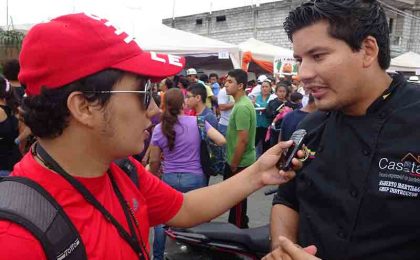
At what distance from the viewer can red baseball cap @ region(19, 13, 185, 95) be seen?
1274mm

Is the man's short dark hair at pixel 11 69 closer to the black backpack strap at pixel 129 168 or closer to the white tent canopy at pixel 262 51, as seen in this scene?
the black backpack strap at pixel 129 168

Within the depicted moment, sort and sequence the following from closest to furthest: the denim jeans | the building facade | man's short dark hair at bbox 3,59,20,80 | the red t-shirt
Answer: the red t-shirt → the denim jeans → man's short dark hair at bbox 3,59,20,80 → the building facade

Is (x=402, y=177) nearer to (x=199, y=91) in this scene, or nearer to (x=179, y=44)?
(x=199, y=91)

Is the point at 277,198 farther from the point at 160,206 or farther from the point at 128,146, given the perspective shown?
the point at 128,146

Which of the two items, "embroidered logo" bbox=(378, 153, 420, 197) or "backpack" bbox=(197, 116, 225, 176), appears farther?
"backpack" bbox=(197, 116, 225, 176)

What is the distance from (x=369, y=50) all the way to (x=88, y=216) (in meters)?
1.22

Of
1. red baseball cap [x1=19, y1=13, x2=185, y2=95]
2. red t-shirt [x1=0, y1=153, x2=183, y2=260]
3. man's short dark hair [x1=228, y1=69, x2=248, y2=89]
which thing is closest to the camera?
red t-shirt [x1=0, y1=153, x2=183, y2=260]

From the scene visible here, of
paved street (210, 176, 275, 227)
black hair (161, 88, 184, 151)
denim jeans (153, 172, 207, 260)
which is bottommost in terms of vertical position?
paved street (210, 176, 275, 227)

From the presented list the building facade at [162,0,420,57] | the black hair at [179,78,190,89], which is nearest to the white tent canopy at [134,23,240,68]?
the black hair at [179,78,190,89]

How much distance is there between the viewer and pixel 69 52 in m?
1.27

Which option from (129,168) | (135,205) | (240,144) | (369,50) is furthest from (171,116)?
(369,50)

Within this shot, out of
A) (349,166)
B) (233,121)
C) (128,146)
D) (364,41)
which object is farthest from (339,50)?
(233,121)

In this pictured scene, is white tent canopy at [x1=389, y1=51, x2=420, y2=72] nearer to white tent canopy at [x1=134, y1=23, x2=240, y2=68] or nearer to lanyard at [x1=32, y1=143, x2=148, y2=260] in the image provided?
white tent canopy at [x1=134, y1=23, x2=240, y2=68]

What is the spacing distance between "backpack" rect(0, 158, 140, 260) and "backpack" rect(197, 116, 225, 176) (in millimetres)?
3090
